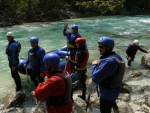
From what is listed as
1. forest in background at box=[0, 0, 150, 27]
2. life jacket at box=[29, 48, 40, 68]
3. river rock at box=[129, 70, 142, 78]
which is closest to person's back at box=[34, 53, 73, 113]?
life jacket at box=[29, 48, 40, 68]

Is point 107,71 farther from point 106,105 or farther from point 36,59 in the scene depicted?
point 36,59

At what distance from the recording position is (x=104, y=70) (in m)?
4.13

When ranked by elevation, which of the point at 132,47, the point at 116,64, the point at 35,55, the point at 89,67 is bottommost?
the point at 89,67

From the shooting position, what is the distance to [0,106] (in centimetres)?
668

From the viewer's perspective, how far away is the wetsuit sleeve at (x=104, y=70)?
13.5ft

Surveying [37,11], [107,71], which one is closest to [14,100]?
[107,71]

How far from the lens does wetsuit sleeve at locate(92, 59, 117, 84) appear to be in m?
4.11

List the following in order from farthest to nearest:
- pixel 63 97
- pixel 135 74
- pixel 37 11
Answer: pixel 37 11 → pixel 135 74 → pixel 63 97

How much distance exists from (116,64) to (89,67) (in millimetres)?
6745

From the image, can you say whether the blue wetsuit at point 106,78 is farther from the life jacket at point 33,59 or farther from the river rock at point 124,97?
the life jacket at point 33,59

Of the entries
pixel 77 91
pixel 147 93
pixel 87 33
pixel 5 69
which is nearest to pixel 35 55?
pixel 77 91

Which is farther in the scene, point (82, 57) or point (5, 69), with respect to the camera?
point (5, 69)

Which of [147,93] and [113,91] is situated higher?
[113,91]

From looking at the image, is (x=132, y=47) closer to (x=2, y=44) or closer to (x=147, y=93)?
(x=147, y=93)
